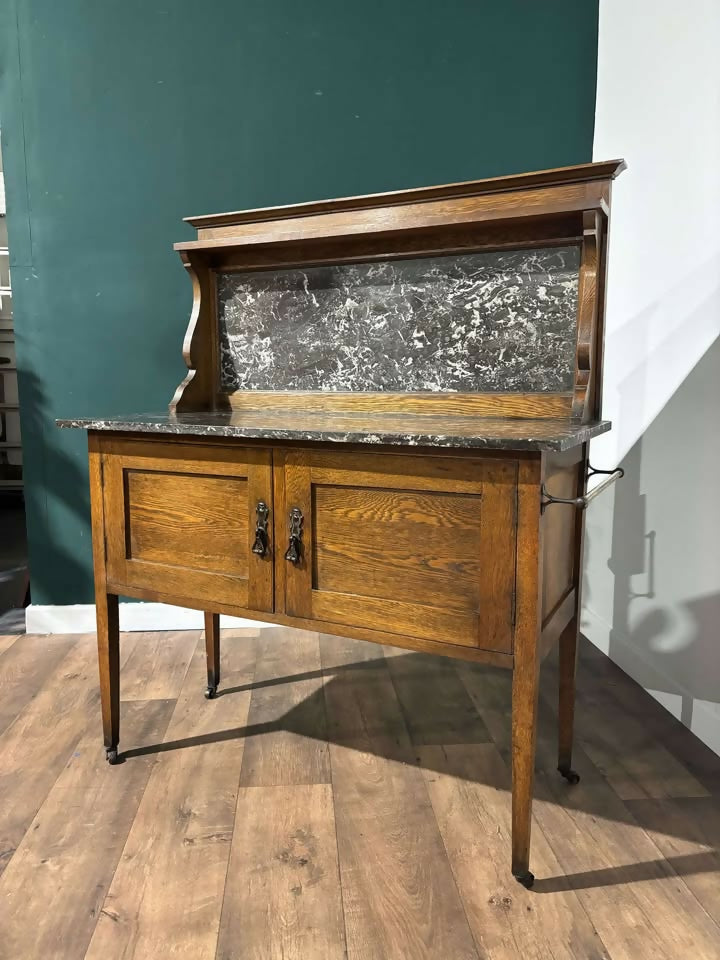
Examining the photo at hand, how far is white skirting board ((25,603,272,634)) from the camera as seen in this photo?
2.63 m

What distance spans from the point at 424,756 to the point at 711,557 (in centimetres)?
92

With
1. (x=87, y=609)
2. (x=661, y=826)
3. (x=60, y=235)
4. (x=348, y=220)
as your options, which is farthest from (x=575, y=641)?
(x=60, y=235)

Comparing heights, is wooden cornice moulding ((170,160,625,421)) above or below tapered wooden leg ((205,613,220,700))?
above

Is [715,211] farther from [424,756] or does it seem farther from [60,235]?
[60,235]

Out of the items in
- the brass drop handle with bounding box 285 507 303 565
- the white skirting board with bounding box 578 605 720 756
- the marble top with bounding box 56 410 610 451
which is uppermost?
the marble top with bounding box 56 410 610 451

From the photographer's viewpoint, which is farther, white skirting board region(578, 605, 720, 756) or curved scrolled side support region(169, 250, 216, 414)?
curved scrolled side support region(169, 250, 216, 414)

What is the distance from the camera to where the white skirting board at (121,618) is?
2631mm

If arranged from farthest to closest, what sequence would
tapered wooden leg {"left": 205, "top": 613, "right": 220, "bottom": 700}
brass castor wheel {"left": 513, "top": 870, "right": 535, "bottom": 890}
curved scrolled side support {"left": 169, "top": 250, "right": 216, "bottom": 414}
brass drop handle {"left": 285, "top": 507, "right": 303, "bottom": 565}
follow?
tapered wooden leg {"left": 205, "top": 613, "right": 220, "bottom": 700} → curved scrolled side support {"left": 169, "top": 250, "right": 216, "bottom": 414} → brass drop handle {"left": 285, "top": 507, "right": 303, "bottom": 565} → brass castor wheel {"left": 513, "top": 870, "right": 535, "bottom": 890}

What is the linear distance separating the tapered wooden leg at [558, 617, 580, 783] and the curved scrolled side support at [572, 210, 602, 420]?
0.52 metres

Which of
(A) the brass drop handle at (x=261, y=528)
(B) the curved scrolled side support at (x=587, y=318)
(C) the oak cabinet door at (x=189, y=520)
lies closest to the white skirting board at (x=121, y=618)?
(C) the oak cabinet door at (x=189, y=520)

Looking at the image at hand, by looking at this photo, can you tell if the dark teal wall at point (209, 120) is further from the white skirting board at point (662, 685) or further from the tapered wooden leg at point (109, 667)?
the white skirting board at point (662, 685)

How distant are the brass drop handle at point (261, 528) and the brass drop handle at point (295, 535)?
62 mm

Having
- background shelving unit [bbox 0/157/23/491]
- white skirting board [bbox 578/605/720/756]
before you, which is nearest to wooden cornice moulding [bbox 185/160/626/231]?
white skirting board [bbox 578/605/720/756]

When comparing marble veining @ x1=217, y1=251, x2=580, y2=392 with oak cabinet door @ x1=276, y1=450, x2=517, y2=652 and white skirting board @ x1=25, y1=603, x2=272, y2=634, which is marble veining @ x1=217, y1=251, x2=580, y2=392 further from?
white skirting board @ x1=25, y1=603, x2=272, y2=634
